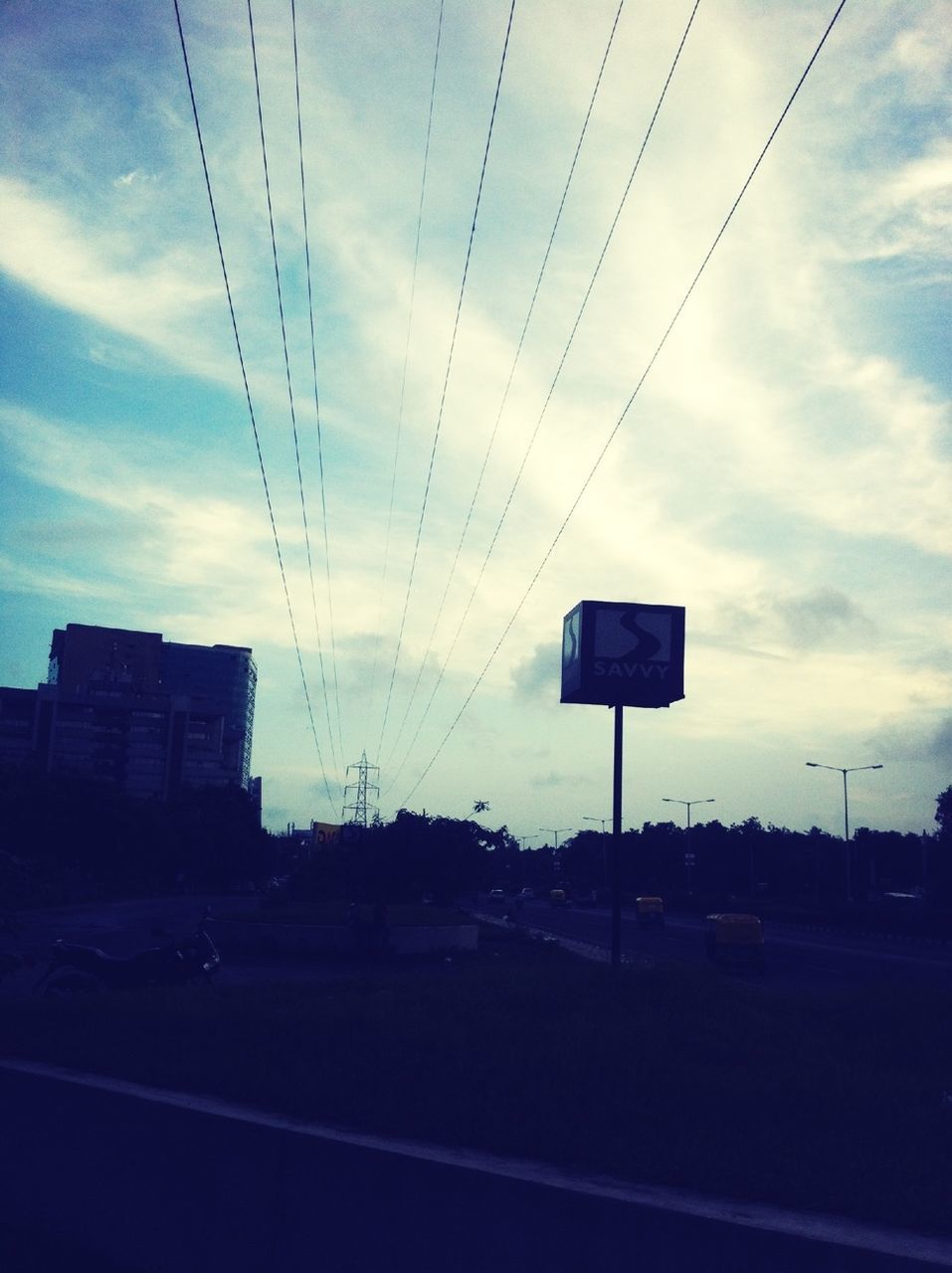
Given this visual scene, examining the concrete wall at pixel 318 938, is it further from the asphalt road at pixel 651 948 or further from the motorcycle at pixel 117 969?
the motorcycle at pixel 117 969

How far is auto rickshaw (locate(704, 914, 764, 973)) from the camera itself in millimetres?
39062

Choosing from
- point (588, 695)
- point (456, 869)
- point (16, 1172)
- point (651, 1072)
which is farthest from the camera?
point (456, 869)

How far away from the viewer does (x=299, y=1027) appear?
36.3ft

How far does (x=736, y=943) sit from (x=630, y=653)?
54.1 feet

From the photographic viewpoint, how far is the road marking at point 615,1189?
5.52 meters

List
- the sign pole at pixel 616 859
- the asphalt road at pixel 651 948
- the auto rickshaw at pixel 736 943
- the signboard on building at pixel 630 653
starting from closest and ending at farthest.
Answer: the sign pole at pixel 616 859
the signboard on building at pixel 630 653
the asphalt road at pixel 651 948
the auto rickshaw at pixel 736 943

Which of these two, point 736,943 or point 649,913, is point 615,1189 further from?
point 649,913

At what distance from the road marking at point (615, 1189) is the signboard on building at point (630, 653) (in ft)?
65.4

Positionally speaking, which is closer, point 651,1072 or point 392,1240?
point 392,1240

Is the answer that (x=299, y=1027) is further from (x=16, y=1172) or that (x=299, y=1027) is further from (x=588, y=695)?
(x=588, y=695)

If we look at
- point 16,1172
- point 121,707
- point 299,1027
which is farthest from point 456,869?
point 121,707

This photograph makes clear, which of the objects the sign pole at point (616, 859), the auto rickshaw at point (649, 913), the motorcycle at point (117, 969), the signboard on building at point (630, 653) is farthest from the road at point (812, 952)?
the motorcycle at point (117, 969)

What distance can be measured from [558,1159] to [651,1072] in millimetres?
2489

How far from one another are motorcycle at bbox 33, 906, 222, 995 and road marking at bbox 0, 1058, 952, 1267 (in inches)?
595
